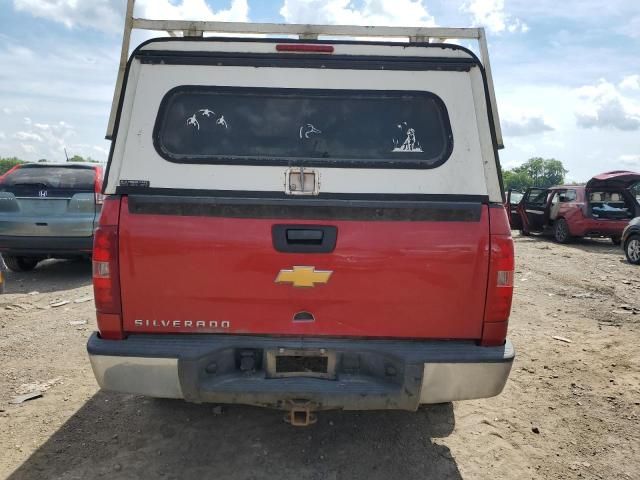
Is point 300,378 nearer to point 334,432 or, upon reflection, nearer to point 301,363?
point 301,363

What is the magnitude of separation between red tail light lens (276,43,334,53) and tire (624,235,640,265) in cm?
953

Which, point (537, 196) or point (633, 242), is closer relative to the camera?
point (633, 242)

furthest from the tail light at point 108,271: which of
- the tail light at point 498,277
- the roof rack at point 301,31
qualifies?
the tail light at point 498,277

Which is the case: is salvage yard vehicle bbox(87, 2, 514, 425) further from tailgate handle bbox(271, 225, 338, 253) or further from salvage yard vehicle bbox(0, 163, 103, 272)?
salvage yard vehicle bbox(0, 163, 103, 272)

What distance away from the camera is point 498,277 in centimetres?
249

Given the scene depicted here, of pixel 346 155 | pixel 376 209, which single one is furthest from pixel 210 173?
pixel 376 209

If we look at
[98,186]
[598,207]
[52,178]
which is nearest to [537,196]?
[598,207]

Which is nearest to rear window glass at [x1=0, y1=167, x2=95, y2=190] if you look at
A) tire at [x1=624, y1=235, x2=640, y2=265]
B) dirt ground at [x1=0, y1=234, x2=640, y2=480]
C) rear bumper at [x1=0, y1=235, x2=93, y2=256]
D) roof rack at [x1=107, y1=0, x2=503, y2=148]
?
rear bumper at [x1=0, y1=235, x2=93, y2=256]

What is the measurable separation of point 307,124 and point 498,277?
1.38m

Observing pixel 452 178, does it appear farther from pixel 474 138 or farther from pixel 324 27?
pixel 324 27

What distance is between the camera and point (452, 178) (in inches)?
103

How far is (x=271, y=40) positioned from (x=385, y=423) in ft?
8.75

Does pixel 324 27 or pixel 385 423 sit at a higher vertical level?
pixel 324 27

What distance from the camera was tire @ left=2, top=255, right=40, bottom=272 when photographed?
779 centimetres
